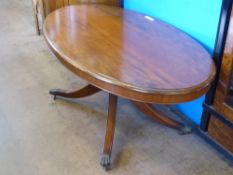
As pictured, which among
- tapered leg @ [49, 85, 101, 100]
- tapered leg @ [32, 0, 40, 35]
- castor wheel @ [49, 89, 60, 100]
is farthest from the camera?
tapered leg @ [32, 0, 40, 35]

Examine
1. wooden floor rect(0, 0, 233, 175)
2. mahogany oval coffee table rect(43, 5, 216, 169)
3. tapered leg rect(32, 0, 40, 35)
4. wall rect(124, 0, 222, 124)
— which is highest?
wall rect(124, 0, 222, 124)

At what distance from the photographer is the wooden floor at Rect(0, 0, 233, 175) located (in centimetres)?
171

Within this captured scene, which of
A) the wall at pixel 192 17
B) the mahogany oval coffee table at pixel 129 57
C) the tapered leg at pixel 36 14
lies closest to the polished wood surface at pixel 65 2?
the mahogany oval coffee table at pixel 129 57

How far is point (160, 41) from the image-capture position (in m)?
1.70

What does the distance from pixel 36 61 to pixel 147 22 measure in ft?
3.70

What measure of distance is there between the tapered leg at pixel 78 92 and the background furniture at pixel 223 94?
699 mm

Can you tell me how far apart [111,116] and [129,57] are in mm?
389

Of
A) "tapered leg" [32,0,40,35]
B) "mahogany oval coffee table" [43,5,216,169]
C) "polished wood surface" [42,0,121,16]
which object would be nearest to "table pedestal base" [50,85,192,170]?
"mahogany oval coffee table" [43,5,216,169]

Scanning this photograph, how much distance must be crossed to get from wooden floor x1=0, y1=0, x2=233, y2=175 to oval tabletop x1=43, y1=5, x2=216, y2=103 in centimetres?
50

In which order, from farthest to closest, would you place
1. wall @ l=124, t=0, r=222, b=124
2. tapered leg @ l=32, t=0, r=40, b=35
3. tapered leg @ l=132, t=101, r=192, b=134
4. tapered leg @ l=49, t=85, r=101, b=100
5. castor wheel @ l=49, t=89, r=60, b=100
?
tapered leg @ l=32, t=0, r=40, b=35 → castor wheel @ l=49, t=89, r=60, b=100 → tapered leg @ l=49, t=85, r=101, b=100 → tapered leg @ l=132, t=101, r=192, b=134 → wall @ l=124, t=0, r=222, b=124

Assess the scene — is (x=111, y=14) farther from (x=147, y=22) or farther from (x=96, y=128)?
(x=96, y=128)

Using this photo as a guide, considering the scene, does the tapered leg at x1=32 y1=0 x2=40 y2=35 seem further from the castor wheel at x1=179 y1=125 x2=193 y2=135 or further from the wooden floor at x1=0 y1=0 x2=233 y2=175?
the castor wheel at x1=179 y1=125 x2=193 y2=135

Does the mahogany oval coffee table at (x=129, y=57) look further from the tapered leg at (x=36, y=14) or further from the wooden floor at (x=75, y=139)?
the tapered leg at (x=36, y=14)

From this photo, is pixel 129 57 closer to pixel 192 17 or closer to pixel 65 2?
pixel 192 17
